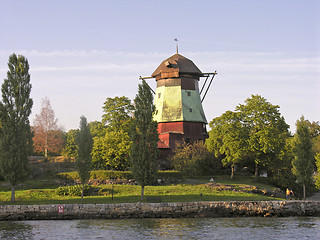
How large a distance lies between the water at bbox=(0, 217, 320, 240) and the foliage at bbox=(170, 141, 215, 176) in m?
21.5

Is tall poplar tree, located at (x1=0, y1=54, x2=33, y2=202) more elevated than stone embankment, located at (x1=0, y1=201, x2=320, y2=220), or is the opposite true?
tall poplar tree, located at (x1=0, y1=54, x2=33, y2=202)

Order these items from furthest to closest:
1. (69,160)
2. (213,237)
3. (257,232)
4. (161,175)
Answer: (69,160) < (161,175) < (257,232) < (213,237)

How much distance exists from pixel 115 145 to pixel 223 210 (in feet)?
79.4

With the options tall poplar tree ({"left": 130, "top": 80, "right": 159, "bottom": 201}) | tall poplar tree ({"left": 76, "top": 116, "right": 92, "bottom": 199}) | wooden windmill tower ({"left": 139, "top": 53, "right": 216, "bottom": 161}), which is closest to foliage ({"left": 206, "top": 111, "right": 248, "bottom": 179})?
wooden windmill tower ({"left": 139, "top": 53, "right": 216, "bottom": 161})

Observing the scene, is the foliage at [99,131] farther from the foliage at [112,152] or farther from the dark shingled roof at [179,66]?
the dark shingled roof at [179,66]

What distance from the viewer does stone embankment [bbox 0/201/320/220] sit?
128 ft

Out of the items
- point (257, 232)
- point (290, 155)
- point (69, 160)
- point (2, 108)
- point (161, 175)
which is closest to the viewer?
point (257, 232)

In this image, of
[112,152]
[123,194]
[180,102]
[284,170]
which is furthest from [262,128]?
[123,194]

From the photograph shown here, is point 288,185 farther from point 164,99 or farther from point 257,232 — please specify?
point 257,232

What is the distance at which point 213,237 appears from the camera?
2894 cm

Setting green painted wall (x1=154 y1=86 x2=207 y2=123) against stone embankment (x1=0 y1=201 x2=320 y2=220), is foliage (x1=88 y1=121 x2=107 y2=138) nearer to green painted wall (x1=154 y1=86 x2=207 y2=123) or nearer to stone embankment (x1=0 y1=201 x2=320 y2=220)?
green painted wall (x1=154 y1=86 x2=207 y2=123)

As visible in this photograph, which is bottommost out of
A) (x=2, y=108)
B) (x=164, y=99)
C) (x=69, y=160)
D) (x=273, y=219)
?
(x=273, y=219)

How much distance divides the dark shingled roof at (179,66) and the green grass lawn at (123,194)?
84.3 feet

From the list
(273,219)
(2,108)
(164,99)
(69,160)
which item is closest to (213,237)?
(273,219)
